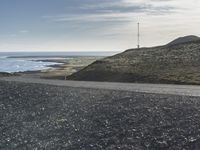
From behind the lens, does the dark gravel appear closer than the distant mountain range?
Yes

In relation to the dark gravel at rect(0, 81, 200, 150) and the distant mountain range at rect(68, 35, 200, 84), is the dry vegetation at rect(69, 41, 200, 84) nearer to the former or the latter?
the distant mountain range at rect(68, 35, 200, 84)

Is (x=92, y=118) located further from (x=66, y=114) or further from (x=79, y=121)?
(x=66, y=114)

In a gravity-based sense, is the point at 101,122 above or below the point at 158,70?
below

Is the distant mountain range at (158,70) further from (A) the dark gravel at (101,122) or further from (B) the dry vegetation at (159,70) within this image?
(A) the dark gravel at (101,122)

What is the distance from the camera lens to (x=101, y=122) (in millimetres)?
16453

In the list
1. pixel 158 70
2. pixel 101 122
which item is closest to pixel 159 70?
pixel 158 70

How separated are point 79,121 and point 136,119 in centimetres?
233

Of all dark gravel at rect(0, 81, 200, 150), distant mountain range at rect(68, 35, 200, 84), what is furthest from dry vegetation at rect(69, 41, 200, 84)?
dark gravel at rect(0, 81, 200, 150)

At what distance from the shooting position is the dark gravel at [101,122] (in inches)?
543

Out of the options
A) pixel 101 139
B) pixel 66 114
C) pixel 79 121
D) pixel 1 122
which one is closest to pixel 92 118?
pixel 79 121

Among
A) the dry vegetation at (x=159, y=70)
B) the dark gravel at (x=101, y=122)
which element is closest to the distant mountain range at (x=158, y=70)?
the dry vegetation at (x=159, y=70)

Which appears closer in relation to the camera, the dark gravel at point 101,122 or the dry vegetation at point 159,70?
the dark gravel at point 101,122

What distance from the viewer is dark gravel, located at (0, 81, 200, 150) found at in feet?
45.2

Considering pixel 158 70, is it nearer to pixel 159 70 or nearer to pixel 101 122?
pixel 159 70
